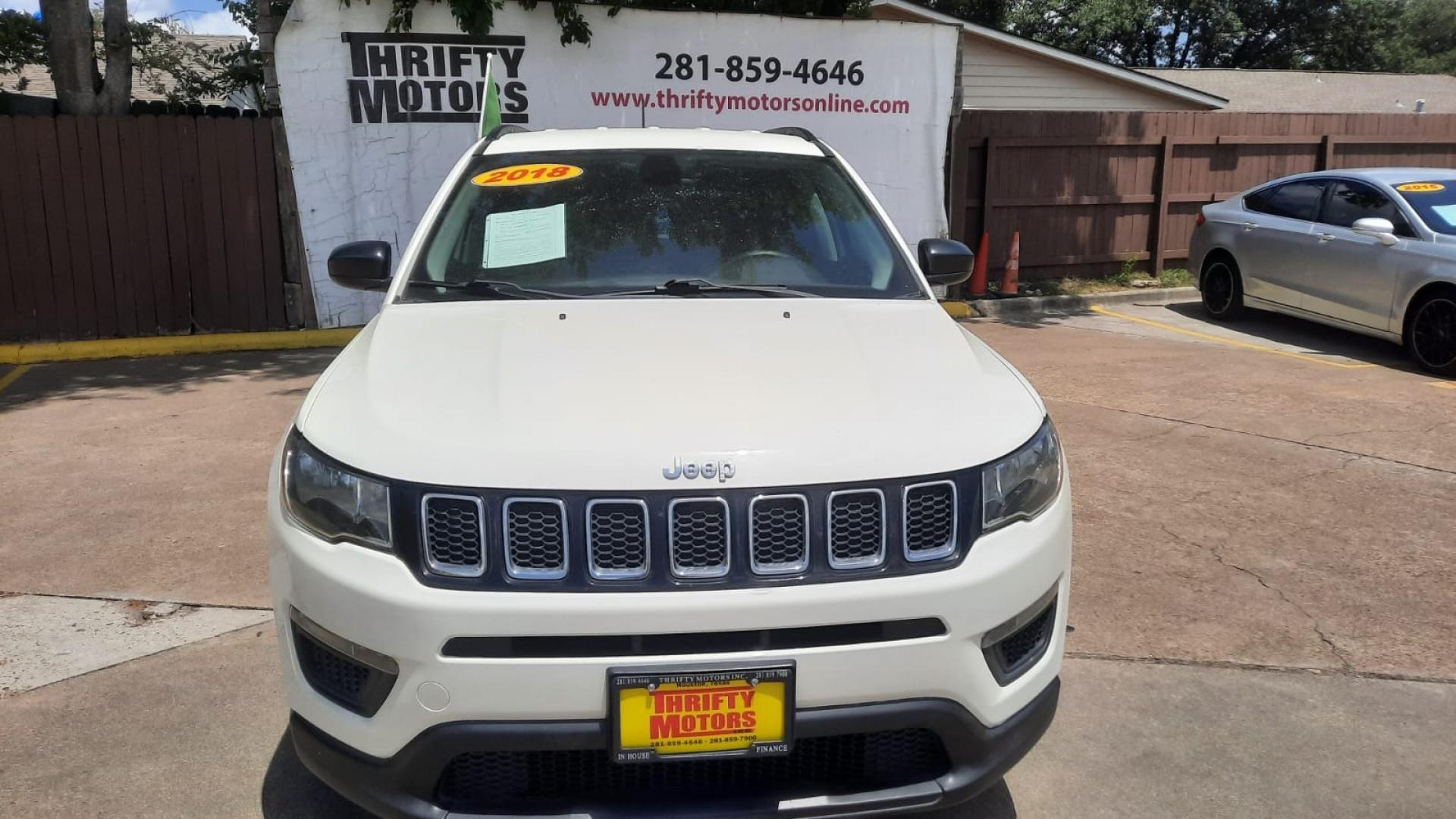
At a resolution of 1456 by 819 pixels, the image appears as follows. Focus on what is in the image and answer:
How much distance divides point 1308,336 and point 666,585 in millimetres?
10147

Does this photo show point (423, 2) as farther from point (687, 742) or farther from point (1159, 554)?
point (687, 742)

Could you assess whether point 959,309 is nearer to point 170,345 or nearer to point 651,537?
point 170,345

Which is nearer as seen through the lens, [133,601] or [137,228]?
[133,601]

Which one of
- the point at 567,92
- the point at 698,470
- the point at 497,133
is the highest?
the point at 567,92

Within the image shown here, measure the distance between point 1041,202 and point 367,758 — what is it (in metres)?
11.6

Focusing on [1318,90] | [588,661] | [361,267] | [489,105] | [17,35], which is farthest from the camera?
[1318,90]

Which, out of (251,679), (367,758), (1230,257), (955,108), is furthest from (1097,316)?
(367,758)

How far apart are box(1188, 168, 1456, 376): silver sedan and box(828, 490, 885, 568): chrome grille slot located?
7923mm

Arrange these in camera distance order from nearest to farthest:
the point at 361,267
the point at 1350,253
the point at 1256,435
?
the point at 361,267, the point at 1256,435, the point at 1350,253

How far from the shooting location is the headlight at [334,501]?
2.47 meters

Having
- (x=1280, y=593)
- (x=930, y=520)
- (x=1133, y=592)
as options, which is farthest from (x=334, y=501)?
(x=1280, y=593)

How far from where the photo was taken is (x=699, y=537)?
2.43m

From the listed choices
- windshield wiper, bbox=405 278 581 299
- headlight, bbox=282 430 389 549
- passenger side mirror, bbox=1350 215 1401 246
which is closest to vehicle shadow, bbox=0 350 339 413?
windshield wiper, bbox=405 278 581 299

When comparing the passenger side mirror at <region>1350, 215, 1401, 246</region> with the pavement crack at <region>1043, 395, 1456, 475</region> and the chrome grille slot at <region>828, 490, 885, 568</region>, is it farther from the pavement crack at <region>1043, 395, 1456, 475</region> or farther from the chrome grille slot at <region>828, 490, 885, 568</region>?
the chrome grille slot at <region>828, 490, 885, 568</region>
